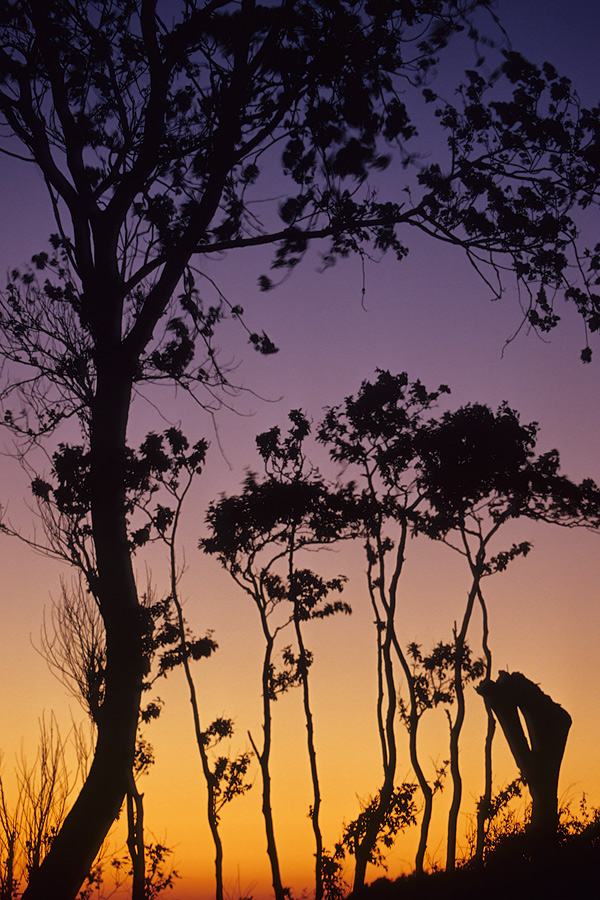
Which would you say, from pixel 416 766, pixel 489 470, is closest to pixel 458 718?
pixel 416 766

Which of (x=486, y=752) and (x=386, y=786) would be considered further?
(x=486, y=752)

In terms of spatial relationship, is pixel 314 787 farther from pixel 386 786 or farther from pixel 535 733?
pixel 535 733

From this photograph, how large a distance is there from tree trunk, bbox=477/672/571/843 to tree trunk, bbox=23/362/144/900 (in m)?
6.29

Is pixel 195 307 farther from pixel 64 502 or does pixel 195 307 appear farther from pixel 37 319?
pixel 64 502

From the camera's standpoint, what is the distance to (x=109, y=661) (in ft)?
26.0

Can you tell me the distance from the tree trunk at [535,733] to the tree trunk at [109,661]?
6.29 metres

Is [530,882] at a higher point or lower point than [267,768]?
lower

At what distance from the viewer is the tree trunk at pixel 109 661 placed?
710cm

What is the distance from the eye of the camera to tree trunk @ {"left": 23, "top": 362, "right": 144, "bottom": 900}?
710 centimetres

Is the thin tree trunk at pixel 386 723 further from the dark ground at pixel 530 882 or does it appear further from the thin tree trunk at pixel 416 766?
the dark ground at pixel 530 882

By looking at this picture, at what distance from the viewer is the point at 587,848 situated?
10.4 meters

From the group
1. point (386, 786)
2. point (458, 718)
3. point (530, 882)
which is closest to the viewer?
point (530, 882)

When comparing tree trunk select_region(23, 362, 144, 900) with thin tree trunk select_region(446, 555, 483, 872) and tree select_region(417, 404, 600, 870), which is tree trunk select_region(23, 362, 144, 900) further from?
thin tree trunk select_region(446, 555, 483, 872)

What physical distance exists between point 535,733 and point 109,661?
6948 mm
